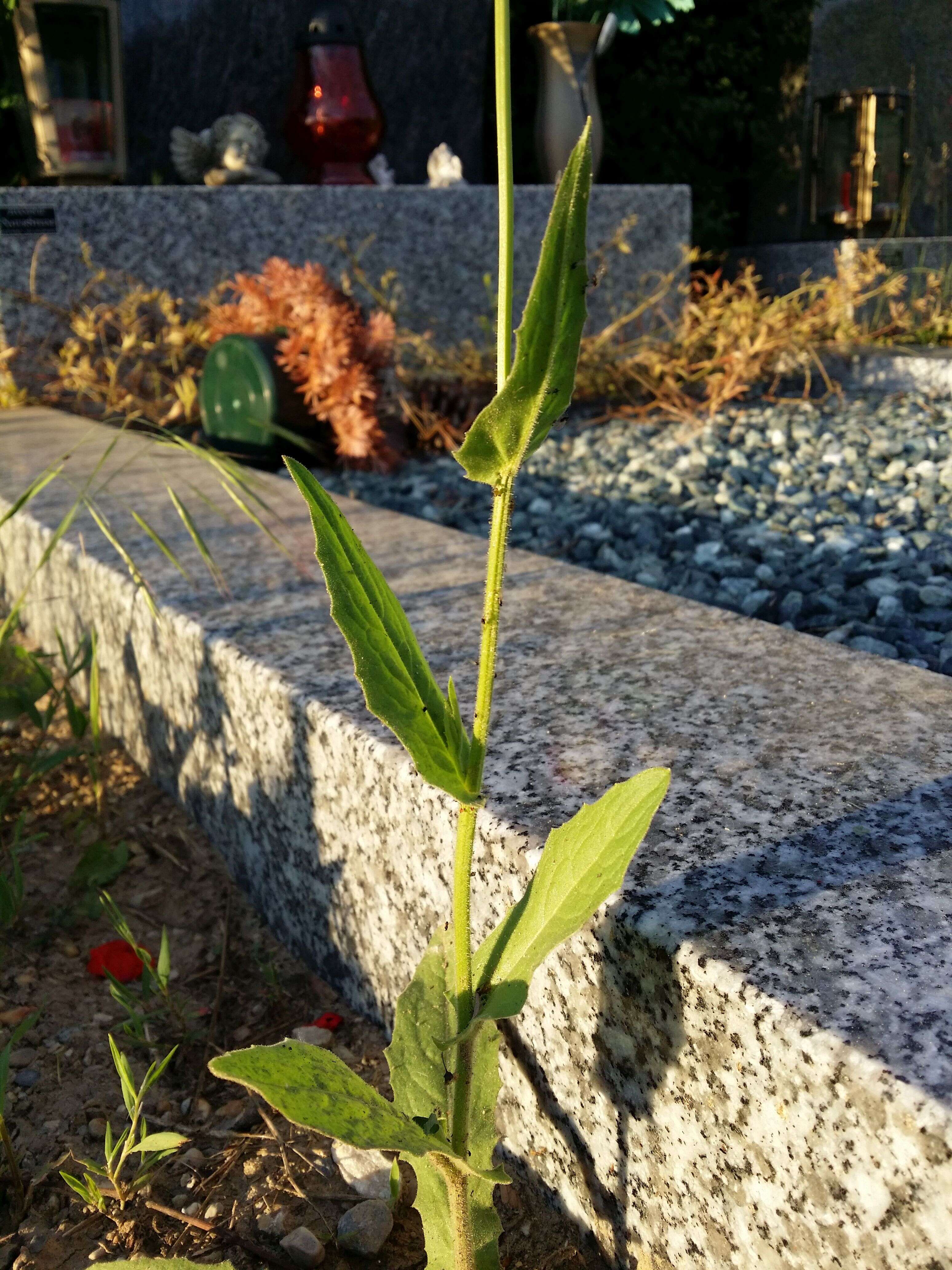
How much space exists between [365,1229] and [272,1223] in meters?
0.09

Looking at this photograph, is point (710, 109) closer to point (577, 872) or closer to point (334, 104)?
point (334, 104)

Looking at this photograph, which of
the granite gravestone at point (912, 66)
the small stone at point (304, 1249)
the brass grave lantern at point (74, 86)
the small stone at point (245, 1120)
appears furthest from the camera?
the granite gravestone at point (912, 66)

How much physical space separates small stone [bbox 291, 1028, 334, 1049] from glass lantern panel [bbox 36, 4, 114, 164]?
173 inches

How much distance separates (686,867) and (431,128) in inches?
246

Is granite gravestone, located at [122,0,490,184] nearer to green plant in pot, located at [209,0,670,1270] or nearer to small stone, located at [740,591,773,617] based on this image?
small stone, located at [740,591,773,617]

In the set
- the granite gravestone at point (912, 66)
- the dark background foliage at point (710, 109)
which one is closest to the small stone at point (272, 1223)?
the dark background foliage at point (710, 109)

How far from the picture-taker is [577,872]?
72 centimetres

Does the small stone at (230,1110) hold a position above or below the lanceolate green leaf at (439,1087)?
below

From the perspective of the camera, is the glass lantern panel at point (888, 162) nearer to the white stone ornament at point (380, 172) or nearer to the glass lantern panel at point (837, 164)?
the glass lantern panel at point (837, 164)

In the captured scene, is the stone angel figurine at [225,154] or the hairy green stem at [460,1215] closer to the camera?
the hairy green stem at [460,1215]

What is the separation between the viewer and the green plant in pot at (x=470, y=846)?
24.6 inches

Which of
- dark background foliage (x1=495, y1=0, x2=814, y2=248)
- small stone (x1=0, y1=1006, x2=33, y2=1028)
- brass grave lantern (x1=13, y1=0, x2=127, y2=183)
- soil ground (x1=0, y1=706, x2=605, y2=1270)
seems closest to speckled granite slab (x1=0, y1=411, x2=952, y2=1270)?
soil ground (x1=0, y1=706, x2=605, y2=1270)

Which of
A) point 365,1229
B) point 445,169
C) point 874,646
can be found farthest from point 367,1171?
point 445,169

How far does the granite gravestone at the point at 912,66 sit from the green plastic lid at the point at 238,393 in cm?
544
